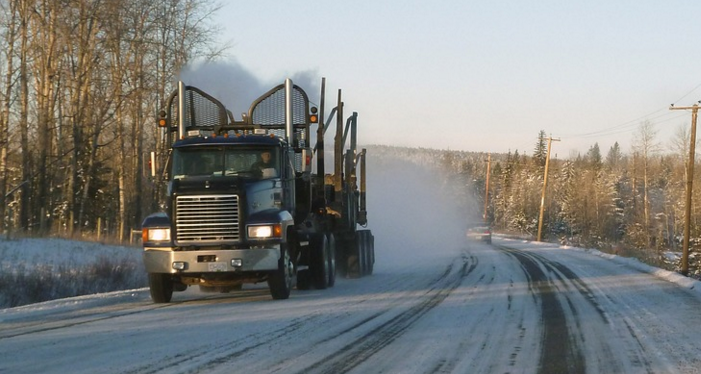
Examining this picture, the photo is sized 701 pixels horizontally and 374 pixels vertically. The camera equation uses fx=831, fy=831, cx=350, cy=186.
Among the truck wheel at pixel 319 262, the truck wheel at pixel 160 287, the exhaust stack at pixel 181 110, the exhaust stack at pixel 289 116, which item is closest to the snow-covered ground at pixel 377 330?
the truck wheel at pixel 160 287

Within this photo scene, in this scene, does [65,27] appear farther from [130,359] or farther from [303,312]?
[130,359]

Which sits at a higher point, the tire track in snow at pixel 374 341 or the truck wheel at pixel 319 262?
the truck wheel at pixel 319 262

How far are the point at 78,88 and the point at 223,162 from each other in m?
24.1

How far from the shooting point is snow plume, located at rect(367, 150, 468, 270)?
4422cm

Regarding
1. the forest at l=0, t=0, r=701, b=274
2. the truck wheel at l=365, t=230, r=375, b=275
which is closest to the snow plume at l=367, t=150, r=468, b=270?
the forest at l=0, t=0, r=701, b=274

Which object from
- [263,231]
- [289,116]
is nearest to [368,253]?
[289,116]

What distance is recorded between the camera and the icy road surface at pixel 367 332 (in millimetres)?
8680

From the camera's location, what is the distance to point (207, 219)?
14.4m

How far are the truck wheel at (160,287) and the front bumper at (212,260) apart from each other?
62 cm

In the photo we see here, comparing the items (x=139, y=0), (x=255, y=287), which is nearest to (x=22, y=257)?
(x=255, y=287)

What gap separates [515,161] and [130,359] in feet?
532

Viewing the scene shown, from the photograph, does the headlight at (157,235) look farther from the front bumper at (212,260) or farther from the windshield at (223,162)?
the windshield at (223,162)

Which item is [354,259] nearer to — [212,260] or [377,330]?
[212,260]

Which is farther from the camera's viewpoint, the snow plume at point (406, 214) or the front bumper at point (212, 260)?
the snow plume at point (406, 214)
